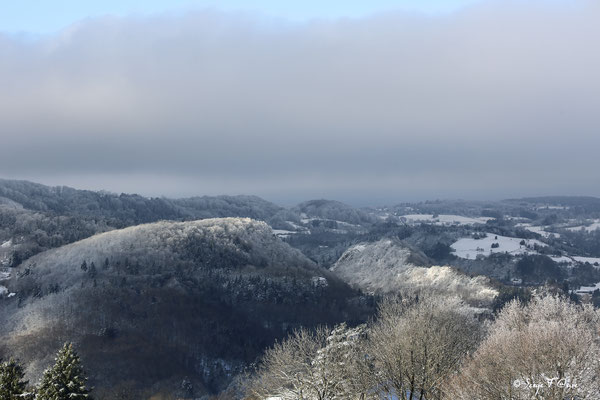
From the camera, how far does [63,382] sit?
41406 millimetres

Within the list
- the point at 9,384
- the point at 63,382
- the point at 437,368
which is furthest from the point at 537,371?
the point at 9,384

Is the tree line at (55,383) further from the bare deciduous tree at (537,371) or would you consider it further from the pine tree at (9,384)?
the bare deciduous tree at (537,371)

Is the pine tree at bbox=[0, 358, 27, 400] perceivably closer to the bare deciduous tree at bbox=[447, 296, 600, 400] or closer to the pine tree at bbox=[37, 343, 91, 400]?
the pine tree at bbox=[37, 343, 91, 400]

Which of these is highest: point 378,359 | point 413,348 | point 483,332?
point 413,348

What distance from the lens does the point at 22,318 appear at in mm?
183750

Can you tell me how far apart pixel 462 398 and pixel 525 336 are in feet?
36.6

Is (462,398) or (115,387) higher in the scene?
(462,398)

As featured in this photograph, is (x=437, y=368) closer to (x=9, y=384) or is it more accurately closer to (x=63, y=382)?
(x=63, y=382)

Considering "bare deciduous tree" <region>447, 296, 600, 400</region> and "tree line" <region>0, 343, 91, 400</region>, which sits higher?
"bare deciduous tree" <region>447, 296, 600, 400</region>

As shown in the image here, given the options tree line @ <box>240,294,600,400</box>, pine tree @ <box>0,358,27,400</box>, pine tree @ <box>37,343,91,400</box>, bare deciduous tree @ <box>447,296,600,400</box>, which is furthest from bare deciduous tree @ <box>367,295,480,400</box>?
pine tree @ <box>0,358,27,400</box>

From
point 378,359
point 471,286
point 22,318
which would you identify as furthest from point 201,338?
point 378,359

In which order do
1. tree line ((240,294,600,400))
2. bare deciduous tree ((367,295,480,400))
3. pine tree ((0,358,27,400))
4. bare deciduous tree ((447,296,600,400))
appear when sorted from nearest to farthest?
bare deciduous tree ((447,296,600,400)), tree line ((240,294,600,400)), pine tree ((0,358,27,400)), bare deciduous tree ((367,295,480,400))

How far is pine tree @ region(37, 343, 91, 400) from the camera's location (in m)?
40.4

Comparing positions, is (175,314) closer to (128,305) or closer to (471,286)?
(128,305)
